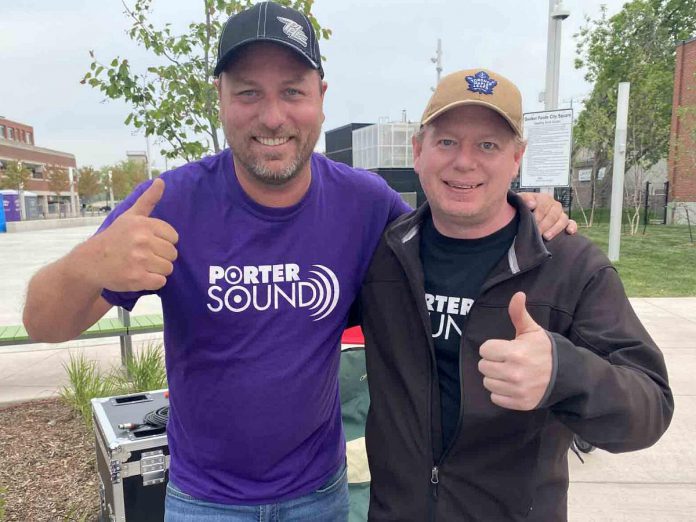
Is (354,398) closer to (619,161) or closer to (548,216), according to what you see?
(548,216)

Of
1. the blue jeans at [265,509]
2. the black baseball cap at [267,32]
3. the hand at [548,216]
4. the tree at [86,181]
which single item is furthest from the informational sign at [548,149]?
the tree at [86,181]

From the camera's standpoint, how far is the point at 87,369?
4.43 meters

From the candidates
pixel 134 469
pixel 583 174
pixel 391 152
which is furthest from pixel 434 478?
pixel 583 174

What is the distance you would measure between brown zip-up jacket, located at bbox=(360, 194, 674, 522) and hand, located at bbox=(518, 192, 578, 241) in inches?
1.2

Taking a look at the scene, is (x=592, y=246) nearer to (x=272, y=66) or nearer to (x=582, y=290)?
(x=582, y=290)

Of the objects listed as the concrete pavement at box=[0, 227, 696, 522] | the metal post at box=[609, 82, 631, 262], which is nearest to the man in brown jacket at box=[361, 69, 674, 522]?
the concrete pavement at box=[0, 227, 696, 522]

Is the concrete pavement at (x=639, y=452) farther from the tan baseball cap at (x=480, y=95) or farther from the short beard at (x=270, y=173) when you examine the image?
the short beard at (x=270, y=173)

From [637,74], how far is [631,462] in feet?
71.0

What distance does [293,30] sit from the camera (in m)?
1.77

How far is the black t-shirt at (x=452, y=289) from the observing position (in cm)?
162

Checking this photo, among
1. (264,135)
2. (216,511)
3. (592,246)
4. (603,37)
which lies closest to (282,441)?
(216,511)

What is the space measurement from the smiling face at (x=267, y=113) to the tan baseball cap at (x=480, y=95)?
44 centimetres

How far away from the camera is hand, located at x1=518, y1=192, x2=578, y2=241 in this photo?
65.1 inches

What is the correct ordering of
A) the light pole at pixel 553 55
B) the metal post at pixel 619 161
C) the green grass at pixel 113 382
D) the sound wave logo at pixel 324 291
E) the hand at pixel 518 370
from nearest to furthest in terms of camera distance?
1. the hand at pixel 518 370
2. the sound wave logo at pixel 324 291
3. the green grass at pixel 113 382
4. the light pole at pixel 553 55
5. the metal post at pixel 619 161
